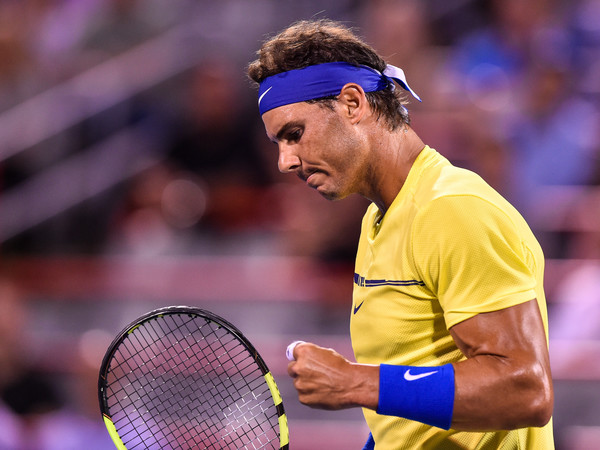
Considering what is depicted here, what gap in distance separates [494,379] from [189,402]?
6.08 ft

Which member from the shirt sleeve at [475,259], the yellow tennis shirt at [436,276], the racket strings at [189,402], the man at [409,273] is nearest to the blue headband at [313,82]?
the man at [409,273]

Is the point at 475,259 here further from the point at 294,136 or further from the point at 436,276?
the point at 294,136

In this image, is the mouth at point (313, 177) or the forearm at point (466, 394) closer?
the forearm at point (466, 394)

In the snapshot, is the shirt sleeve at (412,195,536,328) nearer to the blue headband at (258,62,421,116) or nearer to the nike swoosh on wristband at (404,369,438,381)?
the nike swoosh on wristband at (404,369,438,381)

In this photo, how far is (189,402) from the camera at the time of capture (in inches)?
133

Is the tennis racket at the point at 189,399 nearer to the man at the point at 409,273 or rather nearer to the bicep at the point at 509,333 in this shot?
the man at the point at 409,273

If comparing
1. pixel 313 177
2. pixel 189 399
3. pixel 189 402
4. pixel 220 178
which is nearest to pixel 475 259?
pixel 313 177

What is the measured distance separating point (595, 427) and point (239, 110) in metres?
2.86

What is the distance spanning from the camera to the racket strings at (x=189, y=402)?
2.59 meters

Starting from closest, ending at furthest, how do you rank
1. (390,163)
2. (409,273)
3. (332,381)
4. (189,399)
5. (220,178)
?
(332,381) → (409,273) → (390,163) → (189,399) → (220,178)

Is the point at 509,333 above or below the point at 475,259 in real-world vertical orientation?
below

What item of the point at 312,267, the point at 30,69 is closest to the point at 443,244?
the point at 312,267

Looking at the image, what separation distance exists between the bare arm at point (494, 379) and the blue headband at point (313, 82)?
72cm

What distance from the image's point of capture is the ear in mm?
2221
